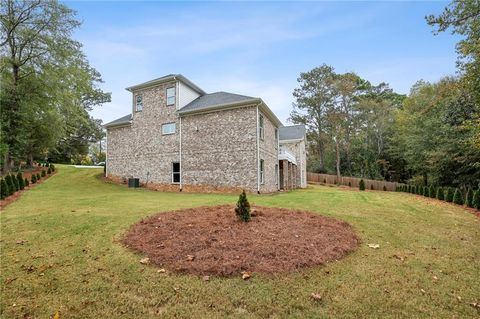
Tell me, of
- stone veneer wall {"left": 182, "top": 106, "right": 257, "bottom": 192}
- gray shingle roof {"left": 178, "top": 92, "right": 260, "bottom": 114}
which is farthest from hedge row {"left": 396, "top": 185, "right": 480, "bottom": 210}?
gray shingle roof {"left": 178, "top": 92, "right": 260, "bottom": 114}

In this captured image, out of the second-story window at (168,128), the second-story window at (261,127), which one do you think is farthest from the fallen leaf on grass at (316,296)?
the second-story window at (168,128)

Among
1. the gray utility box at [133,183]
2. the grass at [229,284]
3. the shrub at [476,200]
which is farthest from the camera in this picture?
the gray utility box at [133,183]

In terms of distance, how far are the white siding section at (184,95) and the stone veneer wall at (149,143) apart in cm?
57

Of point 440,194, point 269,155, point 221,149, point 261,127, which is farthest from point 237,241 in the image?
point 440,194

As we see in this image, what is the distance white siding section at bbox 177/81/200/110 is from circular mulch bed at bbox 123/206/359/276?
12.9 metres

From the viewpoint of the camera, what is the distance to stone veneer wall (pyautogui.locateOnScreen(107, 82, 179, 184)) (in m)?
18.4

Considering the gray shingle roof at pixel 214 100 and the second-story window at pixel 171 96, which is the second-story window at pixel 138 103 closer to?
the second-story window at pixel 171 96

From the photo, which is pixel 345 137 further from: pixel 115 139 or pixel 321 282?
pixel 321 282

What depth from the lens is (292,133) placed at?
2870cm

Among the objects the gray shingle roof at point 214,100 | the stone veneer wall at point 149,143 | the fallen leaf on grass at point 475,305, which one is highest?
the gray shingle roof at point 214,100

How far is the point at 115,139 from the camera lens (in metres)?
21.2

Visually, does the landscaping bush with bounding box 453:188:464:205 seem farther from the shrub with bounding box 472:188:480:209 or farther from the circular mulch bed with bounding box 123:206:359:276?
the circular mulch bed with bounding box 123:206:359:276

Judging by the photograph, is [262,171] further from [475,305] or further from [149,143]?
[475,305]

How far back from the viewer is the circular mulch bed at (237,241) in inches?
167
